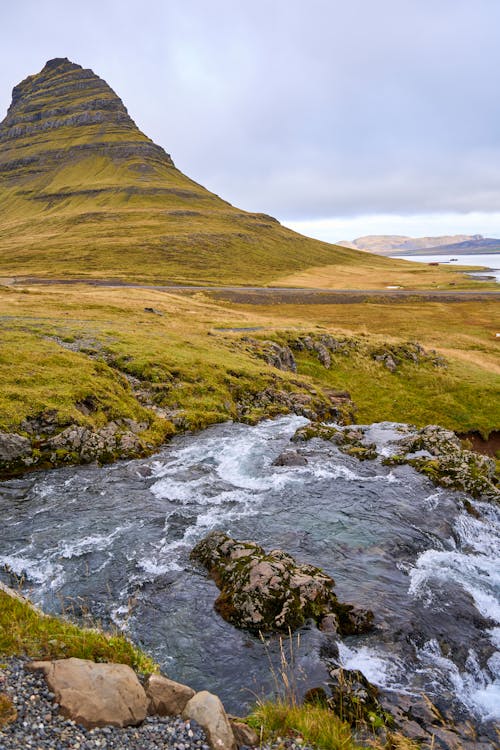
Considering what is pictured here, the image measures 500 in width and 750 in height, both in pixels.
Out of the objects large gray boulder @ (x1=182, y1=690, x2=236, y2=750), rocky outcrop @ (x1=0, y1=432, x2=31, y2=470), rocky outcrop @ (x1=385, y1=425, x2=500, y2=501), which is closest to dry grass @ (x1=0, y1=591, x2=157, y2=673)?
large gray boulder @ (x1=182, y1=690, x2=236, y2=750)

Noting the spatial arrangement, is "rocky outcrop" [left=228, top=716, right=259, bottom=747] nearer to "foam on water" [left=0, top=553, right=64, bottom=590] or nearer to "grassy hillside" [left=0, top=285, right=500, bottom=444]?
"foam on water" [left=0, top=553, right=64, bottom=590]

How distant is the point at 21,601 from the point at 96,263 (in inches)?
6767

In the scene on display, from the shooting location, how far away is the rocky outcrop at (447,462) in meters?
24.5

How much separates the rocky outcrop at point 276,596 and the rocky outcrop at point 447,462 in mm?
13063

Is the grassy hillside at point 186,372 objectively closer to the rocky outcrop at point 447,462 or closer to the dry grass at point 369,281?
the rocky outcrop at point 447,462

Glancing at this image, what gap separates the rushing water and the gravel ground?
3447 mm

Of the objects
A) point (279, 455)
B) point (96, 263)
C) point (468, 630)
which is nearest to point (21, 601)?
Answer: point (468, 630)

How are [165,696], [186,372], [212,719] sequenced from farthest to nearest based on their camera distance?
[186,372] → [165,696] → [212,719]

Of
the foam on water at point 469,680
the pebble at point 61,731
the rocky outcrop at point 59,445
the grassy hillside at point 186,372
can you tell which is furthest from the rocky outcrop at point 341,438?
the pebble at point 61,731

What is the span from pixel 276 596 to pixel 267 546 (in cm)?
408

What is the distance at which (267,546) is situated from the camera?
17.6 meters

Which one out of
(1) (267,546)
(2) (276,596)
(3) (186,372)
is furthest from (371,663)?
(3) (186,372)

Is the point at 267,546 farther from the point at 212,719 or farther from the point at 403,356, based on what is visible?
the point at 403,356

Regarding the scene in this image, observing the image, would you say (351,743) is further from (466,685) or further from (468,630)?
(468,630)
